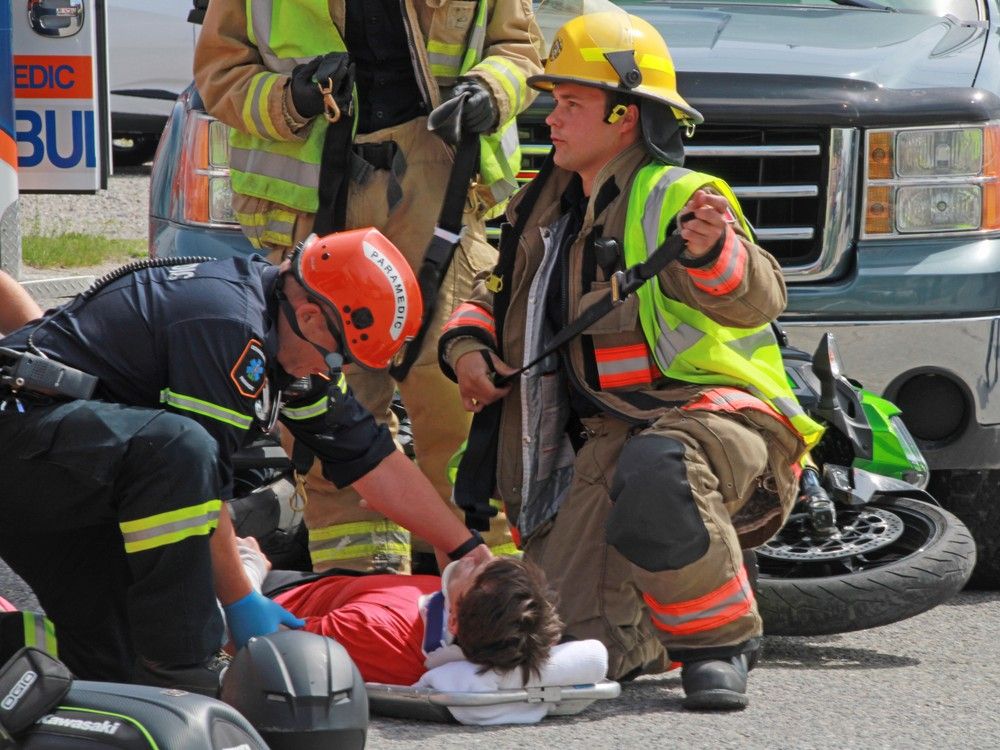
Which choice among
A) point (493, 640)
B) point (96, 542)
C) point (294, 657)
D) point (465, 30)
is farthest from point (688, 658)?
point (465, 30)

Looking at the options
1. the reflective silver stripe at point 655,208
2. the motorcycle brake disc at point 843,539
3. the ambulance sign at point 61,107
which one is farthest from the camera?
the ambulance sign at point 61,107

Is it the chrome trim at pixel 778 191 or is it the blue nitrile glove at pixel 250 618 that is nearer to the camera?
the blue nitrile glove at pixel 250 618

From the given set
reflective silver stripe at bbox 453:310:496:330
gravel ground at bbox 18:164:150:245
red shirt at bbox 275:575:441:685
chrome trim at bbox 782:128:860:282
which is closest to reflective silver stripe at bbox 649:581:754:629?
red shirt at bbox 275:575:441:685

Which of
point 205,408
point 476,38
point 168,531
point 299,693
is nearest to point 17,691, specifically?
point 299,693

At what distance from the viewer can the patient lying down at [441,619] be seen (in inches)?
156

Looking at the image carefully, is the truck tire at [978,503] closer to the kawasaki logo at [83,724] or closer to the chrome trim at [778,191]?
the chrome trim at [778,191]

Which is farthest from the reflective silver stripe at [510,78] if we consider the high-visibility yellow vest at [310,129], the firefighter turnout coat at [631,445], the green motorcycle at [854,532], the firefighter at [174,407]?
the firefighter at [174,407]

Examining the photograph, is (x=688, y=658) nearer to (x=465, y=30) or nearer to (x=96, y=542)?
(x=96, y=542)

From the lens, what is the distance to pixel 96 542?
13.8 ft

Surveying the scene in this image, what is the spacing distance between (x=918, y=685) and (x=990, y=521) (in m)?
1.12

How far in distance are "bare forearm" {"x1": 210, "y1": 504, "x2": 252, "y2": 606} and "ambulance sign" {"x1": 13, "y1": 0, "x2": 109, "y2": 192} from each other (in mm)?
4068

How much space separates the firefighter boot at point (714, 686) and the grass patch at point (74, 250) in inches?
279

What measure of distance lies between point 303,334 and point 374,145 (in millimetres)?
1251

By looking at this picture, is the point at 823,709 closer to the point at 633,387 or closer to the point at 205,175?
the point at 633,387
